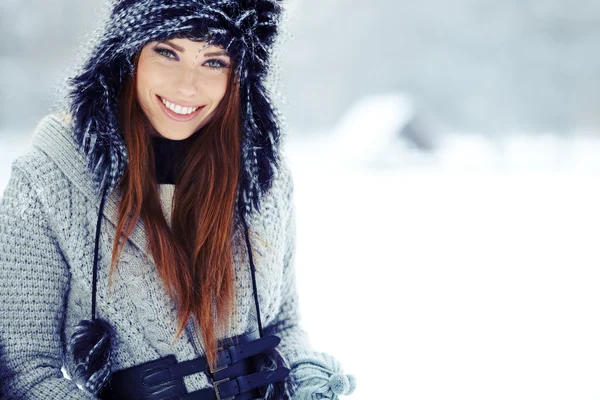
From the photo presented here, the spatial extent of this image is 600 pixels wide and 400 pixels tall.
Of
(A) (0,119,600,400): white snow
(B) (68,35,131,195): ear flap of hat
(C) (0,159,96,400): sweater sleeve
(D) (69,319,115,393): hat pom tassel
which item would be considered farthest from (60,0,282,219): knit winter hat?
(A) (0,119,600,400): white snow

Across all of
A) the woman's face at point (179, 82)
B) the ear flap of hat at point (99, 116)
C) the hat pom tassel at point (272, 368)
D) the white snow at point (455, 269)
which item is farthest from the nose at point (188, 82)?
the hat pom tassel at point (272, 368)

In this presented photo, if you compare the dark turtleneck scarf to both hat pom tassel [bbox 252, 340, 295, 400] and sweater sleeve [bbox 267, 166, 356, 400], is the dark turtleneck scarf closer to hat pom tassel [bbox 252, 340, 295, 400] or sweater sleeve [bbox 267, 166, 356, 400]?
sweater sleeve [bbox 267, 166, 356, 400]

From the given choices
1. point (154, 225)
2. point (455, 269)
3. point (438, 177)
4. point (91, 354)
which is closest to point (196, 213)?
point (154, 225)

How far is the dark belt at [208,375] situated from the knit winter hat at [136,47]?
33 cm

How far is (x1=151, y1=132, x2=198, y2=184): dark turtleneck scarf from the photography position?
3.63ft

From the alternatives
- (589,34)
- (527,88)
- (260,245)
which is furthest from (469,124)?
(260,245)

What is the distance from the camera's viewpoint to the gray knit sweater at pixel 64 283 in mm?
940

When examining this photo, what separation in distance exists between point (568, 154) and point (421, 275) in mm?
1951

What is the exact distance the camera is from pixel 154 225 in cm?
103

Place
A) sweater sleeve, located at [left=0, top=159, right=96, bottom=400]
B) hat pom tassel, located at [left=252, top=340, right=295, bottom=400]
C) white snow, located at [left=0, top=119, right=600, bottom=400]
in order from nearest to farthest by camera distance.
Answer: sweater sleeve, located at [left=0, top=159, right=96, bottom=400], hat pom tassel, located at [left=252, top=340, right=295, bottom=400], white snow, located at [left=0, top=119, right=600, bottom=400]

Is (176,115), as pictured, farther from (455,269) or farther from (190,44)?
(455,269)

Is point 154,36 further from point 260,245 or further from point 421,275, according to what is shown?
point 421,275

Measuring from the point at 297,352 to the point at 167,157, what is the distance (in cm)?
46

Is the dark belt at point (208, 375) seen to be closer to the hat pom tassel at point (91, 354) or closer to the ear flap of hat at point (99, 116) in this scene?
the hat pom tassel at point (91, 354)
